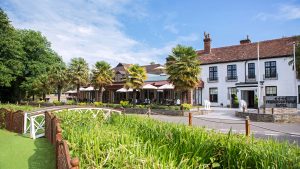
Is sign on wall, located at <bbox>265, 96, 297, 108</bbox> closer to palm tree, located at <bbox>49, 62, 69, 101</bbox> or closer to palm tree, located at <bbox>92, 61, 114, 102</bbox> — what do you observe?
palm tree, located at <bbox>92, 61, 114, 102</bbox>

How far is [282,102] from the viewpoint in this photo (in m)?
24.5

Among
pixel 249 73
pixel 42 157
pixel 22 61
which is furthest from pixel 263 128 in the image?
pixel 22 61

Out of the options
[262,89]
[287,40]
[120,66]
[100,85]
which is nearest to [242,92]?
[262,89]

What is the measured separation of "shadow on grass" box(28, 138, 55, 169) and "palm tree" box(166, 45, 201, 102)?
725 inches

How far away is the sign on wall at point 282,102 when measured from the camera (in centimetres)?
2415

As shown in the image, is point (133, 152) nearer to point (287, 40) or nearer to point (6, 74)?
point (287, 40)

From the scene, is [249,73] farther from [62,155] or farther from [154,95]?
[62,155]

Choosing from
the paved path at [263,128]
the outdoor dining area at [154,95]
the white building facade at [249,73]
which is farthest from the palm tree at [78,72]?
the paved path at [263,128]

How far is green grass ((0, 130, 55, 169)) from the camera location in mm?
7363

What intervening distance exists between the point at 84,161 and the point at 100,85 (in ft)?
110

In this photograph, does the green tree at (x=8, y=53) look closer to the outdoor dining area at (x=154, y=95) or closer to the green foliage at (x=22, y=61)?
the green foliage at (x=22, y=61)

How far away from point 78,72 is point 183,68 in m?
18.2

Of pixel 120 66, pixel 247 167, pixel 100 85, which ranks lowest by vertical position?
pixel 247 167

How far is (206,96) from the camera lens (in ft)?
124
